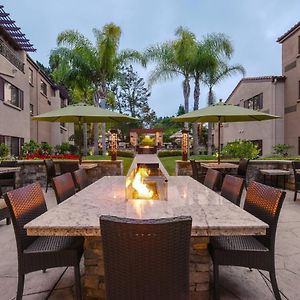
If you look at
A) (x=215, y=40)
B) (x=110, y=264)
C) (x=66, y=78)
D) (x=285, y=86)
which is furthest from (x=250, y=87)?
(x=110, y=264)

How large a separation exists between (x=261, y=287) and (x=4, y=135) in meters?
14.9

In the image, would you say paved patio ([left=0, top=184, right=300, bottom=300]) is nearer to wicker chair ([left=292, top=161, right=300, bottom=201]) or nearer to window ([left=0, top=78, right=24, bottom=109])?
wicker chair ([left=292, top=161, right=300, bottom=201])

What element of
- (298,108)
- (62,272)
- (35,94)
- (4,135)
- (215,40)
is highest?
(215,40)

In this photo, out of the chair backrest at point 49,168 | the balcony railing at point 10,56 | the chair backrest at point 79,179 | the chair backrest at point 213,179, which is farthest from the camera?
the balcony railing at point 10,56

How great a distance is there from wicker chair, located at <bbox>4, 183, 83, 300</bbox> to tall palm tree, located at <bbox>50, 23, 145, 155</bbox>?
17.8m

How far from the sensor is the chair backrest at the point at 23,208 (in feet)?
9.53

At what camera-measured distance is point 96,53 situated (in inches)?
814

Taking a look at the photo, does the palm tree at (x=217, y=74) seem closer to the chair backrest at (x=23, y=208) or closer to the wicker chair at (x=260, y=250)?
the wicker chair at (x=260, y=250)

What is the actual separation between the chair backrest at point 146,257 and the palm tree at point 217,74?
19.0m

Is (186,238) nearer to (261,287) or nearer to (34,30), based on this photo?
(261,287)

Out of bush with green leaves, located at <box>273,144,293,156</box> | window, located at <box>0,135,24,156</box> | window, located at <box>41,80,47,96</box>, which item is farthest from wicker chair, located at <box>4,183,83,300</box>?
window, located at <box>41,80,47,96</box>

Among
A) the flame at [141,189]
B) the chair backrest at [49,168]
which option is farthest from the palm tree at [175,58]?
the flame at [141,189]

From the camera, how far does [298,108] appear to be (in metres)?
18.9

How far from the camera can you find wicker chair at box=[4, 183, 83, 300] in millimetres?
2947
